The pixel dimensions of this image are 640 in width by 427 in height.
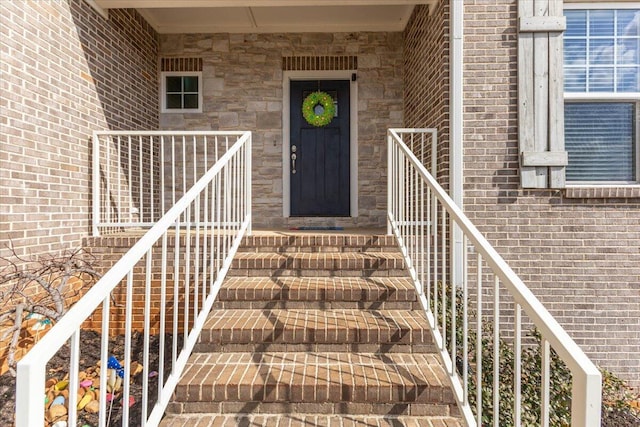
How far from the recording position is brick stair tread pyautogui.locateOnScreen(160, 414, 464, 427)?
1.95 meters

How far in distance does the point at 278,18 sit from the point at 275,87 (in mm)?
809

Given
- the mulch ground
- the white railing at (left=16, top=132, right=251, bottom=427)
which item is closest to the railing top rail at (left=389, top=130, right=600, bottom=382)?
the white railing at (left=16, top=132, right=251, bottom=427)

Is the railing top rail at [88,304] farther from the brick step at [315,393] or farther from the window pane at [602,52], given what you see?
→ the window pane at [602,52]

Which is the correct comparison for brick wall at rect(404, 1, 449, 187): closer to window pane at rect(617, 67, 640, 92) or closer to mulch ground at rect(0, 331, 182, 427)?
window pane at rect(617, 67, 640, 92)

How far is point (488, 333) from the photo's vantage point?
3.39 m

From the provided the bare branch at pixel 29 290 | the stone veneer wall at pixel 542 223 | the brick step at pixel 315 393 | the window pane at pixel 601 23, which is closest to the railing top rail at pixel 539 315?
the brick step at pixel 315 393

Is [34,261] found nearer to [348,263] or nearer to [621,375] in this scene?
[348,263]

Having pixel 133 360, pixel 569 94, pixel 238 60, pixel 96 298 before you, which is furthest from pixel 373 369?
pixel 238 60

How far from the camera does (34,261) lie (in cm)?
302

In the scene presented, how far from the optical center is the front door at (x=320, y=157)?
5.34m

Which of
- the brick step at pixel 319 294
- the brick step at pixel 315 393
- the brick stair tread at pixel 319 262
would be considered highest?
the brick stair tread at pixel 319 262

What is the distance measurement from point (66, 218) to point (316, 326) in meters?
2.43

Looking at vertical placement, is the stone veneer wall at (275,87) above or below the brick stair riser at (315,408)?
above

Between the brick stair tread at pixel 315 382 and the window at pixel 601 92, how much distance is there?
264 centimetres
